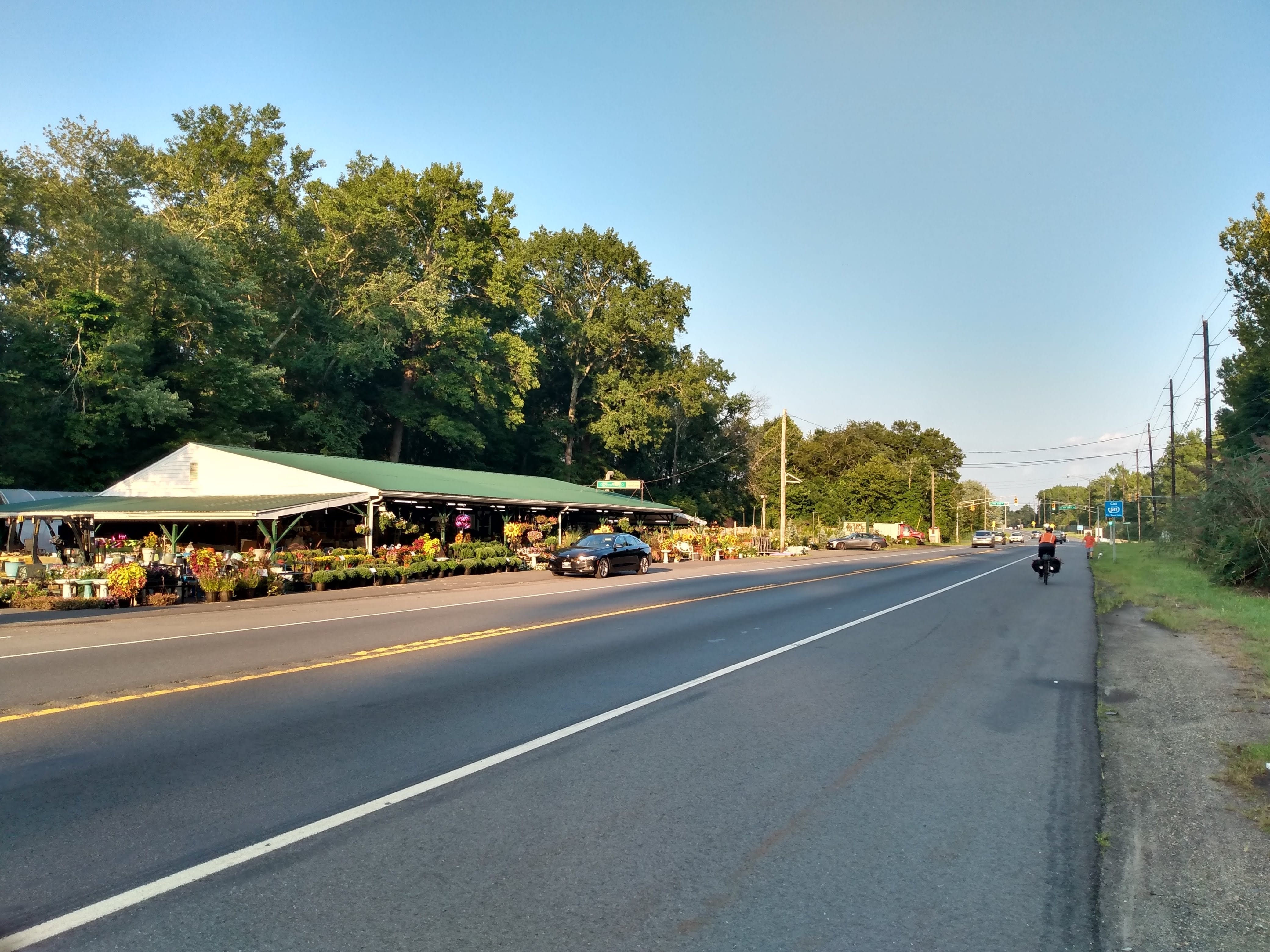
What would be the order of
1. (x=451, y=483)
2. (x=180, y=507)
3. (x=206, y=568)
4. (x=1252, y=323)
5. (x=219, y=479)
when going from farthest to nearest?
(x=1252, y=323) < (x=451, y=483) < (x=219, y=479) < (x=180, y=507) < (x=206, y=568)

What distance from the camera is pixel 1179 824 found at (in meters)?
5.46

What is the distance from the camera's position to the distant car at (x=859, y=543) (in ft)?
212

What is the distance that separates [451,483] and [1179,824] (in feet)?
101

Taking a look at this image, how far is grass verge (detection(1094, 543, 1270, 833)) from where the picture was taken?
6.38m

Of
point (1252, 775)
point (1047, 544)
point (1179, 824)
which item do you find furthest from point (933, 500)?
point (1179, 824)

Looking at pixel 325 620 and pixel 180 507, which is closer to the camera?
pixel 325 620

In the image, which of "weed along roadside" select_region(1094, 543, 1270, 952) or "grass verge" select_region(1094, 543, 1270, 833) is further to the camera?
"grass verge" select_region(1094, 543, 1270, 833)

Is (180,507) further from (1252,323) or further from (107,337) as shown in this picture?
(1252,323)

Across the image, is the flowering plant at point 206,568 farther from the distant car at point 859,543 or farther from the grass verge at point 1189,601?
the distant car at point 859,543

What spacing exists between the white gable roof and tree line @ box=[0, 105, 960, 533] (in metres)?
4.92

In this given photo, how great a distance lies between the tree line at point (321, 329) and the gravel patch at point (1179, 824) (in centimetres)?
3554

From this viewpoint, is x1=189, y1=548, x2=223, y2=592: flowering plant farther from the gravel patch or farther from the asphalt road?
the gravel patch

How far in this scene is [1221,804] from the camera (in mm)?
5816

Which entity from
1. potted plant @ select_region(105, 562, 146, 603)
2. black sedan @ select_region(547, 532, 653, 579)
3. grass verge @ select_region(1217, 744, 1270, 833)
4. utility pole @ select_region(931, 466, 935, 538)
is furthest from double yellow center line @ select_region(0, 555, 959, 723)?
utility pole @ select_region(931, 466, 935, 538)
